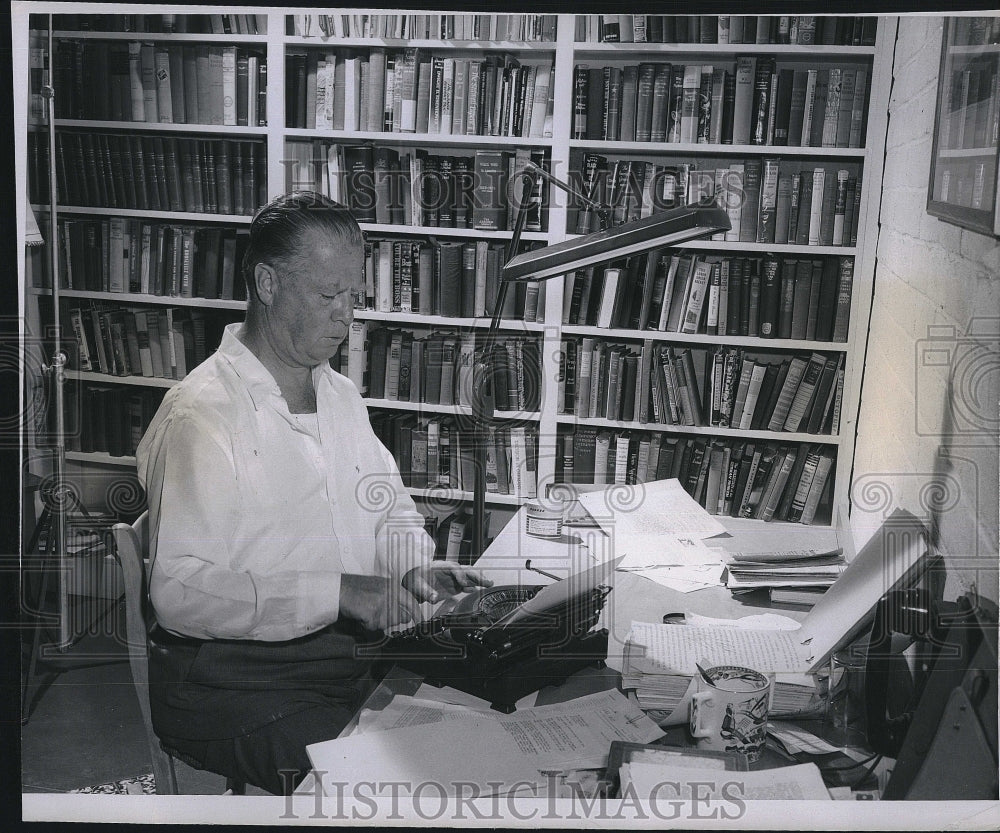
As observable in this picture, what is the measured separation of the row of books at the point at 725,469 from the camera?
234cm

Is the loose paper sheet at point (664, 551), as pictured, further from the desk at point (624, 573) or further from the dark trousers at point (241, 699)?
the dark trousers at point (241, 699)

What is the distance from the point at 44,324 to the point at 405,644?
3.20 feet

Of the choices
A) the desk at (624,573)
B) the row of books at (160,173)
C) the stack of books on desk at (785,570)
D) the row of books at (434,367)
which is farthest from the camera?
the row of books at (434,367)

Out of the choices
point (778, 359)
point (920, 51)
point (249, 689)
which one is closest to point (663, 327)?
point (778, 359)

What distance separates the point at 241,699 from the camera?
1.56 metres

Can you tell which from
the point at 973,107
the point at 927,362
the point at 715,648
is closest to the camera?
the point at 973,107

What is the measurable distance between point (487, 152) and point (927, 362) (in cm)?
123

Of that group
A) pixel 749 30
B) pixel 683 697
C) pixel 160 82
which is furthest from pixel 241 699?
pixel 749 30

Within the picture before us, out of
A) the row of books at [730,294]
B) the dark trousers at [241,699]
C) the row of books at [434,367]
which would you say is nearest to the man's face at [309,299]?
the row of books at [434,367]

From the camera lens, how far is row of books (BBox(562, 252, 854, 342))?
7.58ft

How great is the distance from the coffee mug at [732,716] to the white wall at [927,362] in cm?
42

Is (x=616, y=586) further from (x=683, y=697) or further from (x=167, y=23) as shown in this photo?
(x=167, y=23)

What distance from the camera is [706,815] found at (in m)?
1.41

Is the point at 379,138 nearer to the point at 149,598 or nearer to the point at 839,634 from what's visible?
the point at 149,598
